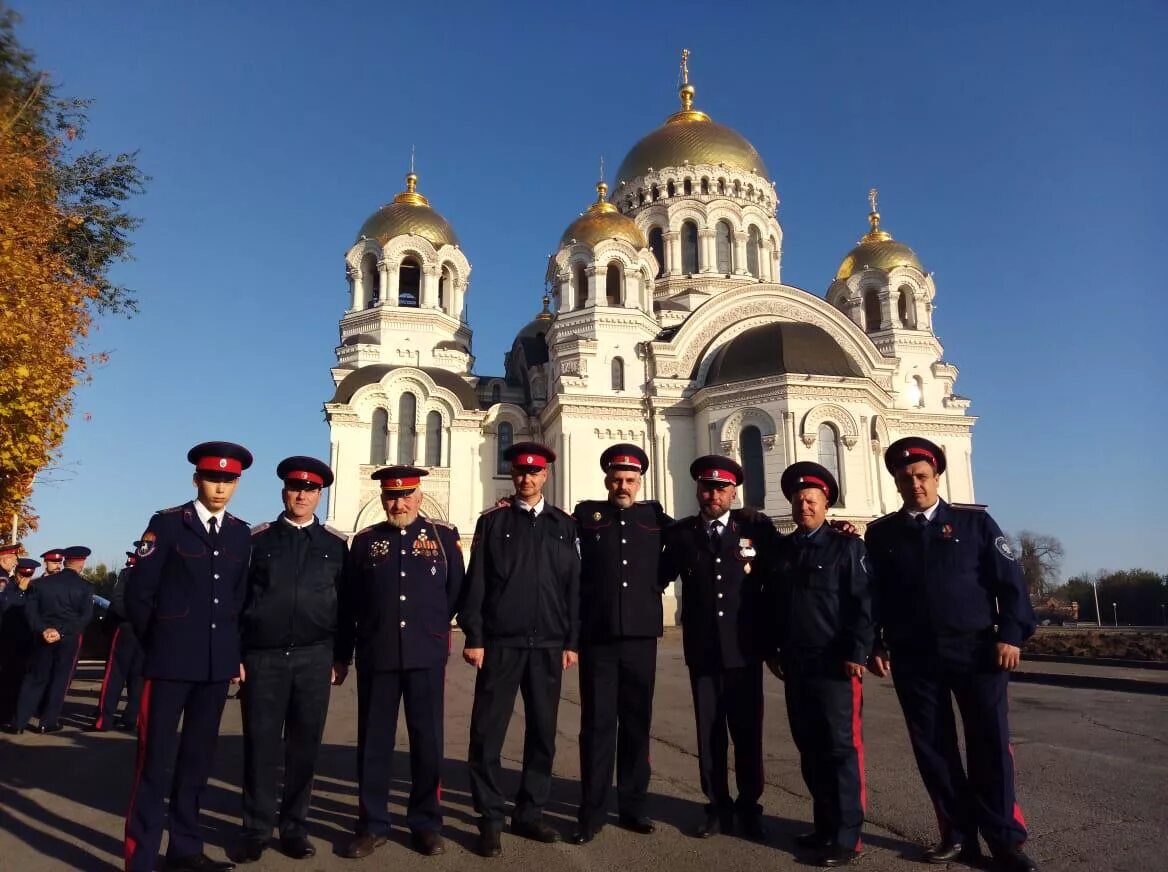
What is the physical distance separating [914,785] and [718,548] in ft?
6.70

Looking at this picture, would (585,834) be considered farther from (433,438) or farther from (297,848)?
(433,438)

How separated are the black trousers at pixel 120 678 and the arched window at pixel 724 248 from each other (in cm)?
2538

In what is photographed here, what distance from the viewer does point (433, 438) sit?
25.5 meters

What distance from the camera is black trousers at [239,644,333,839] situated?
3832mm

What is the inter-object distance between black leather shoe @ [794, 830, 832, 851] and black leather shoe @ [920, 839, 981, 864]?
42cm

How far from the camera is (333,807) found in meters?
4.55

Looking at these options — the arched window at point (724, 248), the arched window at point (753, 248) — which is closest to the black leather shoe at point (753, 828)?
the arched window at point (724, 248)

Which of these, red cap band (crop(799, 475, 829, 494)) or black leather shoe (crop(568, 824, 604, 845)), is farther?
red cap band (crop(799, 475, 829, 494))

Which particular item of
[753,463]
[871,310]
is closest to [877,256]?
[871,310]

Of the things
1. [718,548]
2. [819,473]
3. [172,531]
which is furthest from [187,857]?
[819,473]

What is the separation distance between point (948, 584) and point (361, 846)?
120 inches

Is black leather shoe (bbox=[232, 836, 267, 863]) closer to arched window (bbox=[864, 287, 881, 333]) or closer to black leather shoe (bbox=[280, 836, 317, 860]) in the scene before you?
black leather shoe (bbox=[280, 836, 317, 860])

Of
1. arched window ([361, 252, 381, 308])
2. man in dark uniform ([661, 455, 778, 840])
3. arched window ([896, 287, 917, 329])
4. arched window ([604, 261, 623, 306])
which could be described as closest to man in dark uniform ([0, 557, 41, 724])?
man in dark uniform ([661, 455, 778, 840])

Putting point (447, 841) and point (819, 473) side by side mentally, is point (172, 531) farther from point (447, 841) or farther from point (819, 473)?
point (819, 473)
